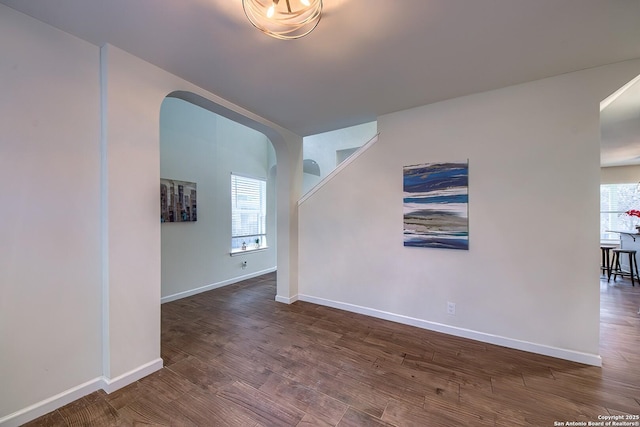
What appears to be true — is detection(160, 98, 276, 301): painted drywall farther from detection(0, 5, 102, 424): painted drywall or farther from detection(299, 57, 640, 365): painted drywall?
detection(299, 57, 640, 365): painted drywall

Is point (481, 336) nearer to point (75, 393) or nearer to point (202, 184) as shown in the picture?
point (75, 393)

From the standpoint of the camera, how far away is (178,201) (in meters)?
3.84

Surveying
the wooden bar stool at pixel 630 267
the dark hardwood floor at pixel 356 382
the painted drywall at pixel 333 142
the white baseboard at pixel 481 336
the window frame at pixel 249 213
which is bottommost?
the dark hardwood floor at pixel 356 382

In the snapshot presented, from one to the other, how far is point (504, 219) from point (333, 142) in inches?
151

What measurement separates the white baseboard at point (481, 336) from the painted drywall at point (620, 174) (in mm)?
5981

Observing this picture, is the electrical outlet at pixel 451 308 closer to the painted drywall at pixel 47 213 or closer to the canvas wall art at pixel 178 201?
the painted drywall at pixel 47 213

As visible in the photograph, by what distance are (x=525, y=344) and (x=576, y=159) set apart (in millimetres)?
1777

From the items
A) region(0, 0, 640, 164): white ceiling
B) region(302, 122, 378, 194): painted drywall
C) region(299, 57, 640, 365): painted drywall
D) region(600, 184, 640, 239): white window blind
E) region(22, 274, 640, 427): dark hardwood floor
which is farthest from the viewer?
region(600, 184, 640, 239): white window blind

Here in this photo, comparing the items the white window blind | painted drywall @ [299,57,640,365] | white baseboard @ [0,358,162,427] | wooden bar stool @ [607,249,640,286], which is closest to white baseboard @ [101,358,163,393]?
white baseboard @ [0,358,162,427]

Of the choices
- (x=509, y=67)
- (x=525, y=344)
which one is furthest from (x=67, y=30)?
(x=525, y=344)

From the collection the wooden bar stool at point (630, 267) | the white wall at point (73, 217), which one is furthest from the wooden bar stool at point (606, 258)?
the white wall at point (73, 217)

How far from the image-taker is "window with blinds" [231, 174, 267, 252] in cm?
483

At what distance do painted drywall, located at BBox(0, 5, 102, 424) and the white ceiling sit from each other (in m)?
0.28

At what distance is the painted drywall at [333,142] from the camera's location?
209 inches
